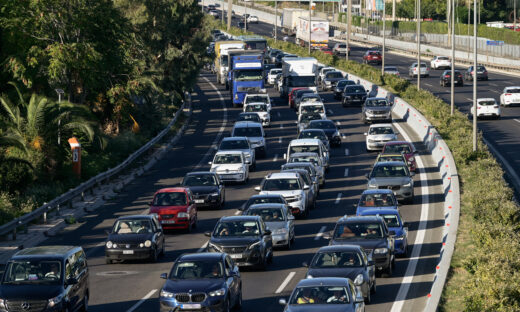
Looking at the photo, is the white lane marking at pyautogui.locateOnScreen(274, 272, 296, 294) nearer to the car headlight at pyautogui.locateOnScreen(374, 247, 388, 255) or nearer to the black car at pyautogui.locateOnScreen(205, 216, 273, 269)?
the black car at pyautogui.locateOnScreen(205, 216, 273, 269)

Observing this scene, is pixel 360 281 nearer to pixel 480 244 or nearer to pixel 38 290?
pixel 480 244

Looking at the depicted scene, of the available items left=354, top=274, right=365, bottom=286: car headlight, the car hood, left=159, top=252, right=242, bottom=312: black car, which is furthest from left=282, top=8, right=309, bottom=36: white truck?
the car hood

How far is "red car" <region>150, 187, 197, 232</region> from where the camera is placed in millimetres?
31953

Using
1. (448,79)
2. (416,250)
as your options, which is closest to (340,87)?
(448,79)

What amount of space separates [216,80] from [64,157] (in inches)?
2387

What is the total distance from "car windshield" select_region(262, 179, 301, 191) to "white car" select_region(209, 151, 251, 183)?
7.33 meters

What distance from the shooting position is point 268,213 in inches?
1156

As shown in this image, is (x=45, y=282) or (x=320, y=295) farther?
(x=45, y=282)

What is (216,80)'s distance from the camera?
101312 millimetres

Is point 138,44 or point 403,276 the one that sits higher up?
point 138,44

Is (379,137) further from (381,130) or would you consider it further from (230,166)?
(230,166)

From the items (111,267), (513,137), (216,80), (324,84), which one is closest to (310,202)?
(111,267)

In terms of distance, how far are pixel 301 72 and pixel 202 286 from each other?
176 feet

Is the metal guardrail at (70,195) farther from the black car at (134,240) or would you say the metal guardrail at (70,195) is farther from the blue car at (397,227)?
the blue car at (397,227)
